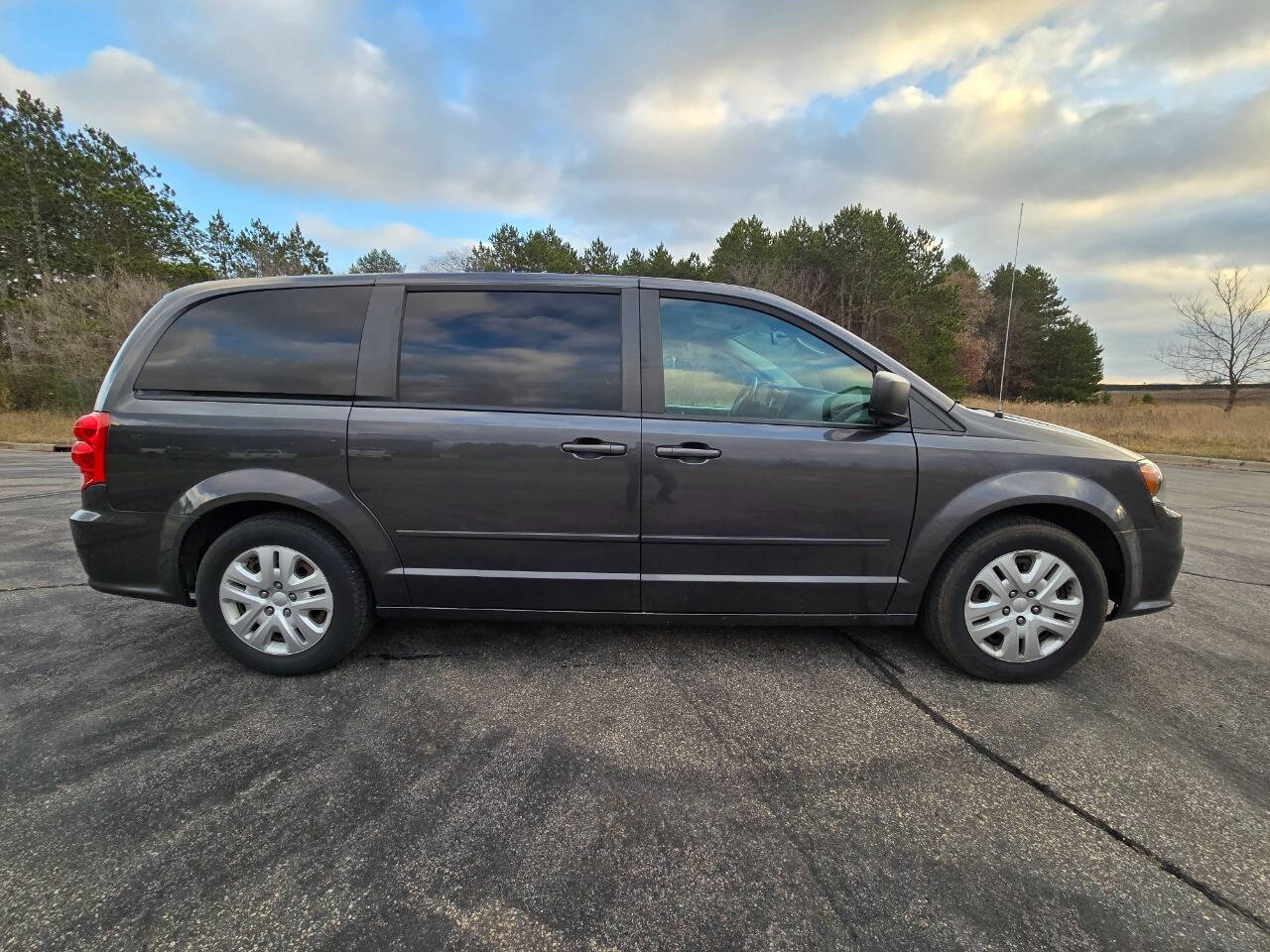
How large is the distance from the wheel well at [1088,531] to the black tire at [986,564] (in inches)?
1.4

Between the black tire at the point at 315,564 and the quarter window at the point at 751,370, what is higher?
the quarter window at the point at 751,370

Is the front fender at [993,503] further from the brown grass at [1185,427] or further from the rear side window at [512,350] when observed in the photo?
the brown grass at [1185,427]

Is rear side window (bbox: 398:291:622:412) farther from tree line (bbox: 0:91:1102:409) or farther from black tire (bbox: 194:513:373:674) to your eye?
tree line (bbox: 0:91:1102:409)

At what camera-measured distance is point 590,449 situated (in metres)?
2.45

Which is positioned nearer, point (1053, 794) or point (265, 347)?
point (1053, 794)

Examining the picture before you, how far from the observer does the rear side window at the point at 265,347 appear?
2.58 m

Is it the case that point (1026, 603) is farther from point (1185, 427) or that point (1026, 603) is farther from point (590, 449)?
point (1185, 427)

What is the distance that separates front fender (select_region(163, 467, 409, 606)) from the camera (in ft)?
8.18

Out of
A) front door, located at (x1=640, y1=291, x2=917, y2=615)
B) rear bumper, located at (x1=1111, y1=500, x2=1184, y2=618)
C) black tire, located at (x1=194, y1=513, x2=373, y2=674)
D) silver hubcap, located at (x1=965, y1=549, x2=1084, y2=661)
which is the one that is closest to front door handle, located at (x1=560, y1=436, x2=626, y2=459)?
front door, located at (x1=640, y1=291, x2=917, y2=615)

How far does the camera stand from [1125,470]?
8.42 feet

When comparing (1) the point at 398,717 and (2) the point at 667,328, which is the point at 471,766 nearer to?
(1) the point at 398,717

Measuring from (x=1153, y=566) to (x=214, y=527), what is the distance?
448 centimetres

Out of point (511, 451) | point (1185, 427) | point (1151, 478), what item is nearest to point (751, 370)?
point (511, 451)

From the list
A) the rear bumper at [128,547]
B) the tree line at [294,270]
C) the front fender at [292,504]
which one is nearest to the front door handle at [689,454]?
the front fender at [292,504]
